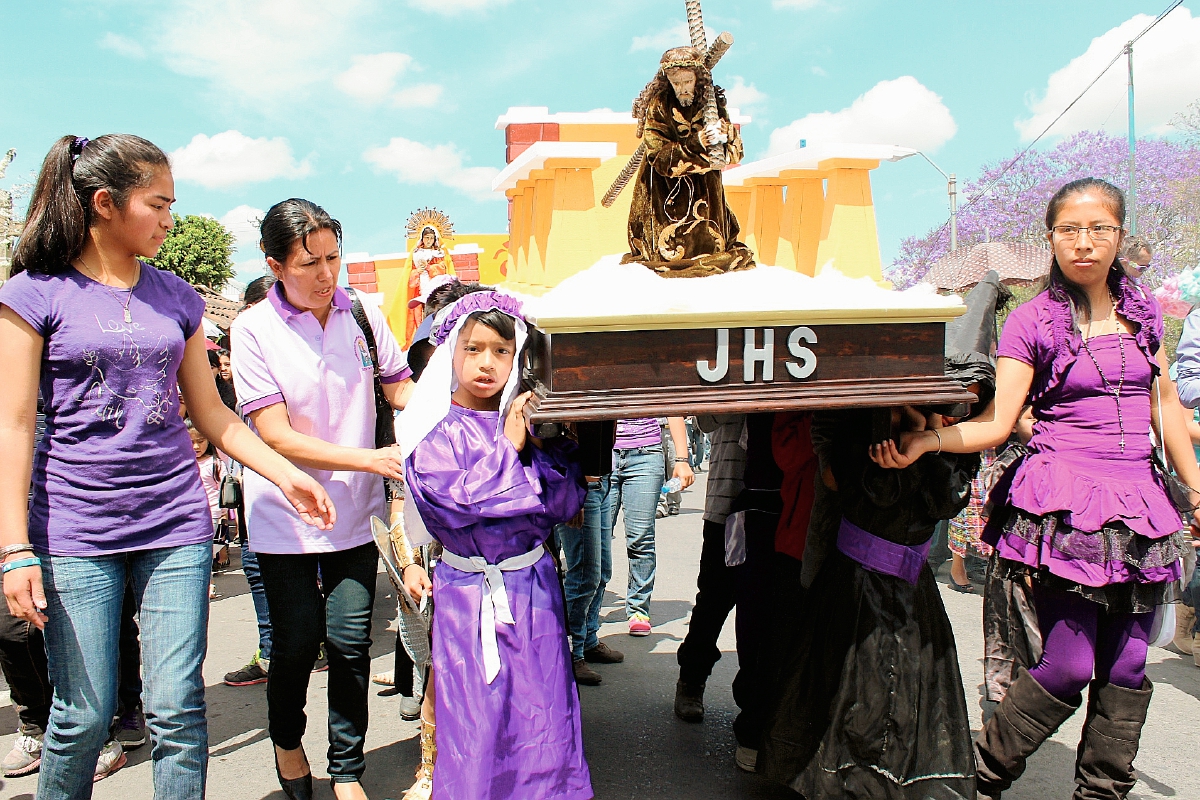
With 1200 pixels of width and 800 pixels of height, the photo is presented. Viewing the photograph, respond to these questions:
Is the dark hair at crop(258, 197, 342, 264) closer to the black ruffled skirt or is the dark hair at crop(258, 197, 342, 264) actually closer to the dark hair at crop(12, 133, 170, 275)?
the dark hair at crop(12, 133, 170, 275)

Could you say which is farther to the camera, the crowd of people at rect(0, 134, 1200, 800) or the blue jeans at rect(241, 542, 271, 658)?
the blue jeans at rect(241, 542, 271, 658)

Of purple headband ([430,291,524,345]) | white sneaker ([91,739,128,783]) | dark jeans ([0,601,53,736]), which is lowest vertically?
white sneaker ([91,739,128,783])

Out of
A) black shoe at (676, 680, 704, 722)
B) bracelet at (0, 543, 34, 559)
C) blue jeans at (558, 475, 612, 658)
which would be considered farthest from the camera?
blue jeans at (558, 475, 612, 658)

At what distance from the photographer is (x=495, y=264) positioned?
13430 millimetres

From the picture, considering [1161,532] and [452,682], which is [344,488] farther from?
[1161,532]

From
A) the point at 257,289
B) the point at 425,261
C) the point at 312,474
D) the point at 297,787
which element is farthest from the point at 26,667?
the point at 425,261

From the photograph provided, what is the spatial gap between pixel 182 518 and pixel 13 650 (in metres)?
1.54

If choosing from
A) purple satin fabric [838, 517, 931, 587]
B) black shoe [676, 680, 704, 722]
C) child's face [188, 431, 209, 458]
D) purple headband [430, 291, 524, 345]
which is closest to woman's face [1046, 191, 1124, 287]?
purple satin fabric [838, 517, 931, 587]

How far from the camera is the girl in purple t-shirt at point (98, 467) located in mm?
2287

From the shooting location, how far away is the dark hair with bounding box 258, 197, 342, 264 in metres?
2.89

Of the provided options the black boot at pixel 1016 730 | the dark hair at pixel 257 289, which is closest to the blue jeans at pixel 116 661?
the dark hair at pixel 257 289

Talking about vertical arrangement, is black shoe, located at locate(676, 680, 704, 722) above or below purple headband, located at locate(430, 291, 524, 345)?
below

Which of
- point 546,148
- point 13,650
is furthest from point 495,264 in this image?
point 13,650

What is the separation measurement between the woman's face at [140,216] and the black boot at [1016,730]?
292cm
